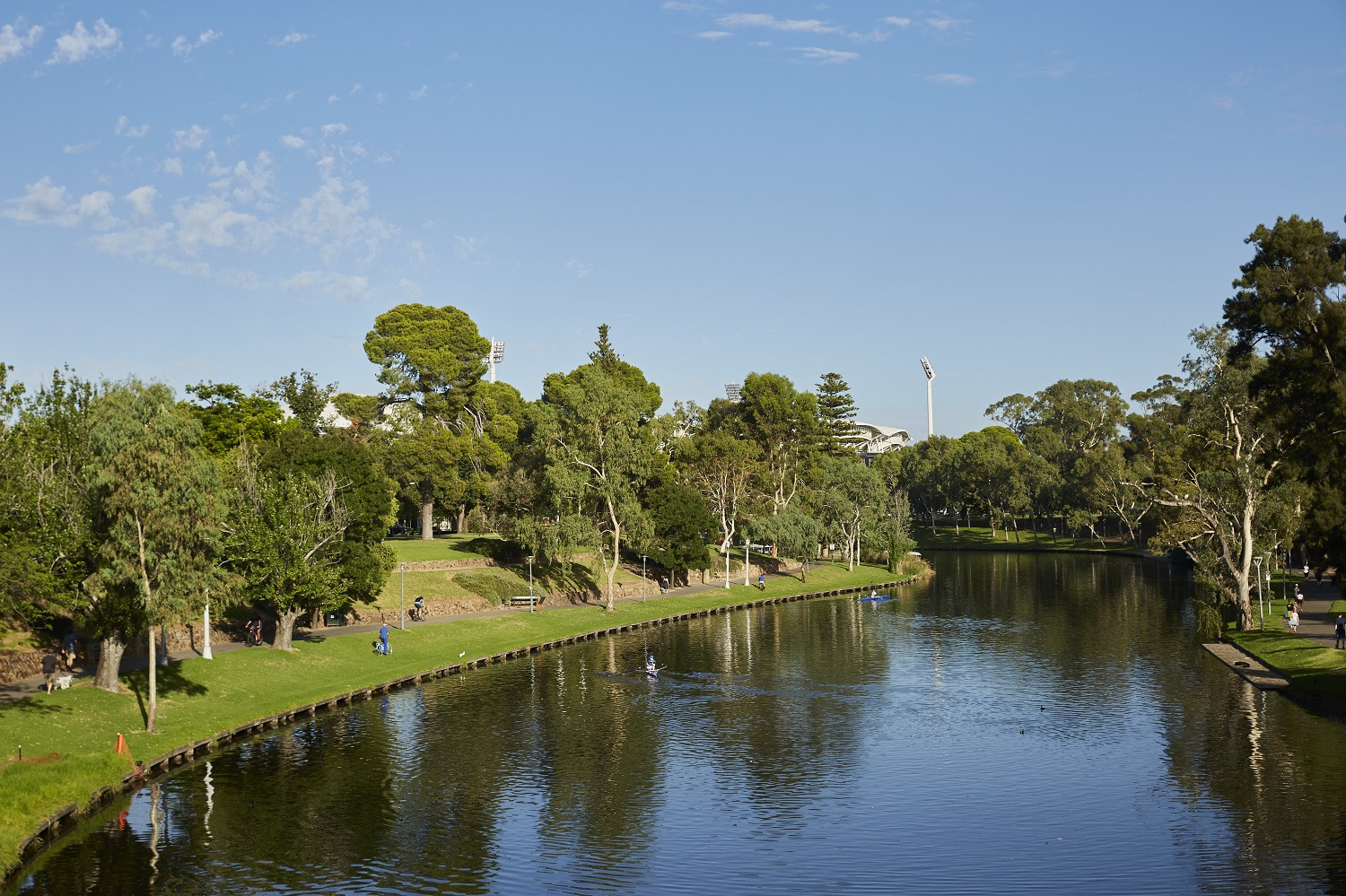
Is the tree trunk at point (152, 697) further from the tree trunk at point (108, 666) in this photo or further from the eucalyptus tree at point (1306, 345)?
the eucalyptus tree at point (1306, 345)

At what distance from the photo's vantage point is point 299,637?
7681cm

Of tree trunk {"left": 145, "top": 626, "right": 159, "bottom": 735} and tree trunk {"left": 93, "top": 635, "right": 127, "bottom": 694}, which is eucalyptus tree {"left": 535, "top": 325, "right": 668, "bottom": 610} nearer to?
tree trunk {"left": 93, "top": 635, "right": 127, "bottom": 694}

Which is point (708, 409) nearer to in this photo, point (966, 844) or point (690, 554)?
point (690, 554)

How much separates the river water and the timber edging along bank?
2.86 ft

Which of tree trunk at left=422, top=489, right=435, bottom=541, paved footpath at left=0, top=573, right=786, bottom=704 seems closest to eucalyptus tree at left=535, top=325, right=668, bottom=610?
paved footpath at left=0, top=573, right=786, bottom=704

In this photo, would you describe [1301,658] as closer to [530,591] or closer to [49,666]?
[530,591]

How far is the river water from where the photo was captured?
118 feet

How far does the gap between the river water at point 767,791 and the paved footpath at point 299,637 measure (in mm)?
10877

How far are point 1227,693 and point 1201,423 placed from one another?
100ft

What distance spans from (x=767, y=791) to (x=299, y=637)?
42963 millimetres

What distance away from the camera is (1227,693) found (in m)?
62.8

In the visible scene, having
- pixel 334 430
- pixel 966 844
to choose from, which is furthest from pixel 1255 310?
pixel 334 430

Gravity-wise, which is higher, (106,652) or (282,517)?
(282,517)

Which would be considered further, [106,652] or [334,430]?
[334,430]
